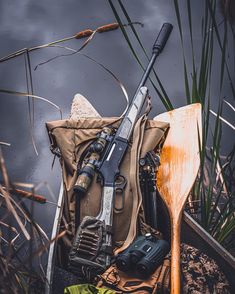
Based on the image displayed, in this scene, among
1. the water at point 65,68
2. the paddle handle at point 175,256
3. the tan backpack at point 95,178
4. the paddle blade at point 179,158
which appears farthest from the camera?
the water at point 65,68

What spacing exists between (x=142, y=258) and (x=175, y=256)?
0.14 metres

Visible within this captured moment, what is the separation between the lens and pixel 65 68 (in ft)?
11.6

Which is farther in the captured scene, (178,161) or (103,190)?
(178,161)

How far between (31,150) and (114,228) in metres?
1.07

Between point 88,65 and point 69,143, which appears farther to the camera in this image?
point 88,65

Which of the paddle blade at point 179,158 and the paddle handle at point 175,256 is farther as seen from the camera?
the paddle blade at point 179,158

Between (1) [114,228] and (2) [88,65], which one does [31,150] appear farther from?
(1) [114,228]

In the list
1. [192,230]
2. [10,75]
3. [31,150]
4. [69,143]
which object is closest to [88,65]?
[10,75]

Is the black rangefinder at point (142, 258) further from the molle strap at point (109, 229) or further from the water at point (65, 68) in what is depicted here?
the water at point (65, 68)

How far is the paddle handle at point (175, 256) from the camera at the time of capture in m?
1.92

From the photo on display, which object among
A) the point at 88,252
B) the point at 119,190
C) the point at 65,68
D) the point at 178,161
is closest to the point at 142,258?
the point at 88,252

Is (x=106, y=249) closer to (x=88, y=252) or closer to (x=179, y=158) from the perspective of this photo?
(x=88, y=252)

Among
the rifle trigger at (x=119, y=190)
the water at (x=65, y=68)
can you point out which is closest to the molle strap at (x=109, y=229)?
the rifle trigger at (x=119, y=190)

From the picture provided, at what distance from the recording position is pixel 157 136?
247 cm
